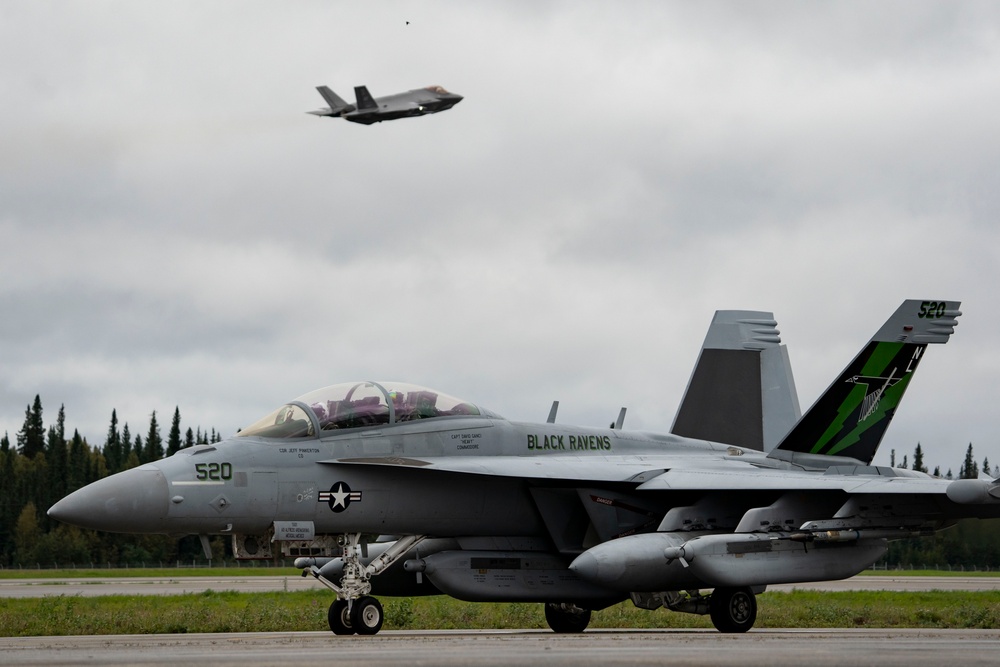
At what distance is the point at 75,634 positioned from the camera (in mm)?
16516

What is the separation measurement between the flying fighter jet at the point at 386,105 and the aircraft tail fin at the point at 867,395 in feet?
40.3

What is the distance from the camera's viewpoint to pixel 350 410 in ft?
52.0

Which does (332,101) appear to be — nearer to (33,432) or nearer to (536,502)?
(536,502)

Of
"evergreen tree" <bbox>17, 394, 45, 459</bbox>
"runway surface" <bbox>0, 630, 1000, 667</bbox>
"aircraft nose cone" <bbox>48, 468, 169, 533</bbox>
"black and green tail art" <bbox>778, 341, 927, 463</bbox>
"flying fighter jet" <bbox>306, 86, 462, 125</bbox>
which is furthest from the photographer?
"evergreen tree" <bbox>17, 394, 45, 459</bbox>

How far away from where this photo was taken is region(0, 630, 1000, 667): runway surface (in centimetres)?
970

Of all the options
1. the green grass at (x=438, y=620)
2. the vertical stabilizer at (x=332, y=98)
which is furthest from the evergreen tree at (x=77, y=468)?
the green grass at (x=438, y=620)

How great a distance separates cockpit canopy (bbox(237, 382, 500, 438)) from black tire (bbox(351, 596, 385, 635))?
2.01 metres

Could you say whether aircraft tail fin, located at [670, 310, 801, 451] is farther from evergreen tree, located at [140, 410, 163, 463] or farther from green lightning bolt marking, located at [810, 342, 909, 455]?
evergreen tree, located at [140, 410, 163, 463]

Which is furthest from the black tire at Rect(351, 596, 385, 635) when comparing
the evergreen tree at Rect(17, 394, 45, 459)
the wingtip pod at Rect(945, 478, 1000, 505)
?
the evergreen tree at Rect(17, 394, 45, 459)

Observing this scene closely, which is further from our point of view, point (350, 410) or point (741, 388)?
point (741, 388)

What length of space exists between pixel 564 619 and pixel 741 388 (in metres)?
6.52

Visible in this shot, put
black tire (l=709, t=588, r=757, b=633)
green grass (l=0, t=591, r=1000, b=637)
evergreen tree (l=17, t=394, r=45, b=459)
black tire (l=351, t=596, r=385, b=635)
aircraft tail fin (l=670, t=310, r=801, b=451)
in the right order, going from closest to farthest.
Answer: black tire (l=351, t=596, r=385, b=635), black tire (l=709, t=588, r=757, b=633), green grass (l=0, t=591, r=1000, b=637), aircraft tail fin (l=670, t=310, r=801, b=451), evergreen tree (l=17, t=394, r=45, b=459)

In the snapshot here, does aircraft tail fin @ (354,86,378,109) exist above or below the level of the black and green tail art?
above

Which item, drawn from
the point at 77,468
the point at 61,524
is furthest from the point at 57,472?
the point at 61,524
